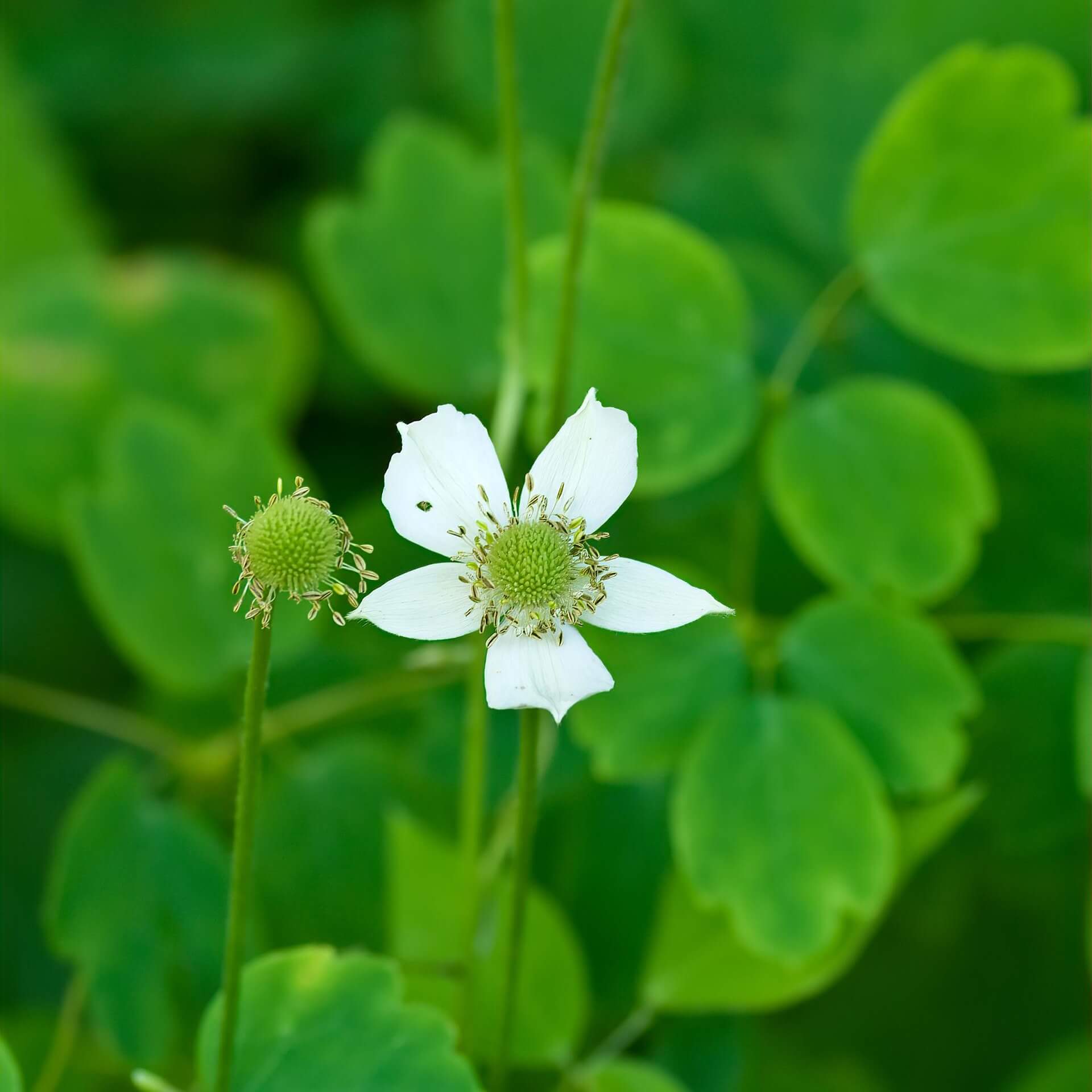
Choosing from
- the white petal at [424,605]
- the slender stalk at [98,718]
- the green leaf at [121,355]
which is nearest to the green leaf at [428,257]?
the green leaf at [121,355]

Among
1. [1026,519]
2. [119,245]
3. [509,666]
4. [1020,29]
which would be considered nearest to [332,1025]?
[509,666]

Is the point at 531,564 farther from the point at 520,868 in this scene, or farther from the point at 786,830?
the point at 786,830

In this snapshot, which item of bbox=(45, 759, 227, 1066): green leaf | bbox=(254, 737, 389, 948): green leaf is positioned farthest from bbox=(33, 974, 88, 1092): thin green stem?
bbox=(254, 737, 389, 948): green leaf

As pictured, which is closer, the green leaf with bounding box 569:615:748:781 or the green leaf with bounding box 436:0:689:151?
the green leaf with bounding box 569:615:748:781

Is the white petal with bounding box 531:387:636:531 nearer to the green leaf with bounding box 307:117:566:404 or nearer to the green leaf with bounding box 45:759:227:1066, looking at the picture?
the green leaf with bounding box 45:759:227:1066

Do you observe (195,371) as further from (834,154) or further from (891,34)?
(891,34)

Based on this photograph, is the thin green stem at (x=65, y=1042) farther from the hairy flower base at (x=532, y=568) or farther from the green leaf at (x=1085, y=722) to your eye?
the green leaf at (x=1085, y=722)

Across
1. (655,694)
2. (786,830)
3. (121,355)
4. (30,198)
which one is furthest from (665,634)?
(30,198)
